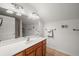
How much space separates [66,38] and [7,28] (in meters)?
0.92

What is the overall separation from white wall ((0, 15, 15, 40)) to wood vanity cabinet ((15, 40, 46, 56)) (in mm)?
302

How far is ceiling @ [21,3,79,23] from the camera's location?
1.26 m

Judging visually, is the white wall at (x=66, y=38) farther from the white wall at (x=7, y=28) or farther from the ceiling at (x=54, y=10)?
the white wall at (x=7, y=28)

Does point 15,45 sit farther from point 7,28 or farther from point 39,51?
point 39,51

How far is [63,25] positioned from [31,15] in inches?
21.1

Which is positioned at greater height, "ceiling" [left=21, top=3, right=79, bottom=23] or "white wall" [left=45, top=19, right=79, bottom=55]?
"ceiling" [left=21, top=3, right=79, bottom=23]

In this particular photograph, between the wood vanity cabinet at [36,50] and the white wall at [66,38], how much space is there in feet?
0.37

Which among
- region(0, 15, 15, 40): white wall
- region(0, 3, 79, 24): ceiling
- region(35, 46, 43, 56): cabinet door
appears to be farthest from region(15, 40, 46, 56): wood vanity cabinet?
region(0, 3, 79, 24): ceiling

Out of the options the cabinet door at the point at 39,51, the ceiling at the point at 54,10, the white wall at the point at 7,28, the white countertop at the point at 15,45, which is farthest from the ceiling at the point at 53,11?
the cabinet door at the point at 39,51

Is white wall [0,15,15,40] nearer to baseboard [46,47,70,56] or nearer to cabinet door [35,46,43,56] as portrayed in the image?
cabinet door [35,46,43,56]

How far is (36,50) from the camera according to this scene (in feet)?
4.48

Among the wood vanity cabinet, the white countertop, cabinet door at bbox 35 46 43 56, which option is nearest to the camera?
the white countertop

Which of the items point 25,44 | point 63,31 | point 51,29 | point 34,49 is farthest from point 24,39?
point 63,31

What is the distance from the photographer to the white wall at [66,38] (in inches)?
50.1
